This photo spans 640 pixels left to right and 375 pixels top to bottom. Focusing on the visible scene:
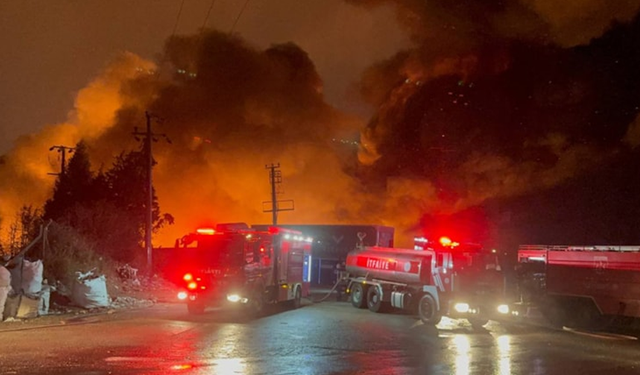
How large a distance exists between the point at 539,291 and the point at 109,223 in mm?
18546

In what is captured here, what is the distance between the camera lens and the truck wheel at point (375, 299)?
64.7 ft

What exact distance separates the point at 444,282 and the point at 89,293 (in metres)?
9.80

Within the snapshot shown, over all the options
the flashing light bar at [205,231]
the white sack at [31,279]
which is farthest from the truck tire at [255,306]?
the white sack at [31,279]

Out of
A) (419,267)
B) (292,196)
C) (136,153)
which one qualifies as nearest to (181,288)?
(419,267)

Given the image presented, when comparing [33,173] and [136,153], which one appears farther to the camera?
[33,173]

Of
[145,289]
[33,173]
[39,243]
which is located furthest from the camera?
[33,173]

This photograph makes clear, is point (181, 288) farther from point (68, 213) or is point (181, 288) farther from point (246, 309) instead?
point (68, 213)

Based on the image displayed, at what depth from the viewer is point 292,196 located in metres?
47.2

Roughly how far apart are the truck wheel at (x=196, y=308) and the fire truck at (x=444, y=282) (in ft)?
18.3

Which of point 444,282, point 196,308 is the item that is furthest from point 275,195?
point 444,282

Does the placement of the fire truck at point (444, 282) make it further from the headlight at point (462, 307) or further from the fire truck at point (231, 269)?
the fire truck at point (231, 269)

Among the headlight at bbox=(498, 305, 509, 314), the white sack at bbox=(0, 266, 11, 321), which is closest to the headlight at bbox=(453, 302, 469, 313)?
the headlight at bbox=(498, 305, 509, 314)

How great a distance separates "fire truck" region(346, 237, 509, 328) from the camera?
53.4 ft

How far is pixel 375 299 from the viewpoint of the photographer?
65.4 ft
